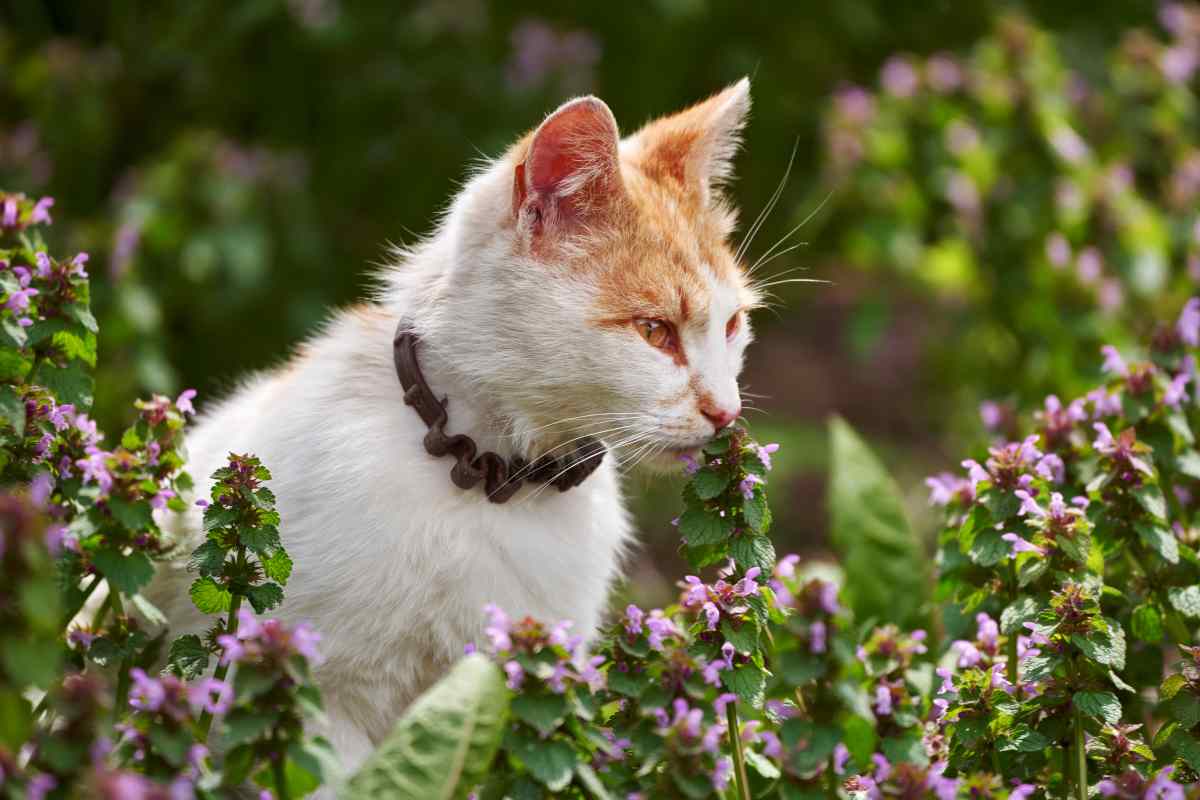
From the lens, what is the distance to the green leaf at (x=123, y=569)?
5.02 feet

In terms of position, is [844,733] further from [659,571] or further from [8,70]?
[8,70]

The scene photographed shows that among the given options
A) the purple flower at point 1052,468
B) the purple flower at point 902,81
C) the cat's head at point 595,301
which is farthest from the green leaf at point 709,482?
the purple flower at point 902,81

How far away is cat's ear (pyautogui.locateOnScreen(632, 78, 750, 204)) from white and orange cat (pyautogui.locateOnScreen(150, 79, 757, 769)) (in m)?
0.08

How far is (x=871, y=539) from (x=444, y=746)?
4.67ft

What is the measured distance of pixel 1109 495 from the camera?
1.95 metres

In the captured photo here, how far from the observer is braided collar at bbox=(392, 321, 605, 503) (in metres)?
1.92

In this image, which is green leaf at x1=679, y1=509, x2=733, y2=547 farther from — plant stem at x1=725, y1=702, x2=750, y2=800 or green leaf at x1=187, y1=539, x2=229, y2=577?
green leaf at x1=187, y1=539, x2=229, y2=577

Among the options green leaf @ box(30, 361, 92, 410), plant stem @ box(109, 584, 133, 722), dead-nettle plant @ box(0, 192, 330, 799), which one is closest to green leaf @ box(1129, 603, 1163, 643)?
dead-nettle plant @ box(0, 192, 330, 799)

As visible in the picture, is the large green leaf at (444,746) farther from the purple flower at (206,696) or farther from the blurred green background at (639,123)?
the blurred green background at (639,123)

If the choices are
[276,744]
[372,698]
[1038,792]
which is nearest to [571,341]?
[372,698]

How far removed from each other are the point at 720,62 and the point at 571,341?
2.64 meters

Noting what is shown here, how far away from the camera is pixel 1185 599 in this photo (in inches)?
76.0

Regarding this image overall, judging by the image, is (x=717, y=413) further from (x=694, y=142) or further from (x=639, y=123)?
(x=639, y=123)

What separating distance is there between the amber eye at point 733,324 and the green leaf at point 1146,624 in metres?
0.74
